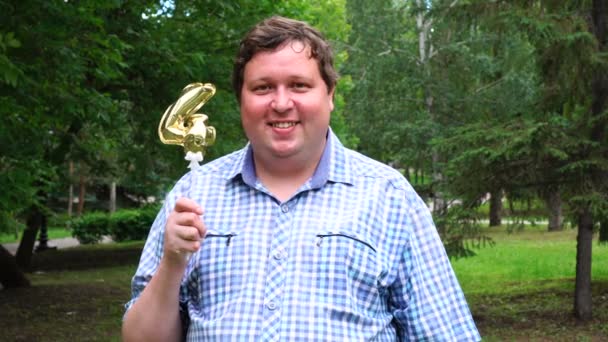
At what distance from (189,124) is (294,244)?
422 mm

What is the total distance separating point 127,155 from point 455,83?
13304mm

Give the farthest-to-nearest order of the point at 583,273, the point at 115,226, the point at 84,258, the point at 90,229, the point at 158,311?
the point at 115,226, the point at 90,229, the point at 84,258, the point at 583,273, the point at 158,311

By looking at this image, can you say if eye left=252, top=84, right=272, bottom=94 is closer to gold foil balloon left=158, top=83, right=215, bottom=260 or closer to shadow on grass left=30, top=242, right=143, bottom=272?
gold foil balloon left=158, top=83, right=215, bottom=260

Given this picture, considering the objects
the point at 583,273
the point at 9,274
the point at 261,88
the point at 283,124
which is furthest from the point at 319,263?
the point at 9,274

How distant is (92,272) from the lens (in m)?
18.9

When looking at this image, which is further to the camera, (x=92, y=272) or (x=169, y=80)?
(x=92, y=272)

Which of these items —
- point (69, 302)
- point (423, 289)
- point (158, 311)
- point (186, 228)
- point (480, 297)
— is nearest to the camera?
point (186, 228)

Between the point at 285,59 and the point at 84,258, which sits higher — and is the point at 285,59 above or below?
above

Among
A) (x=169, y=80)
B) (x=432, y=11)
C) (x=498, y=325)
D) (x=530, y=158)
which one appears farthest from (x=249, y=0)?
(x=498, y=325)

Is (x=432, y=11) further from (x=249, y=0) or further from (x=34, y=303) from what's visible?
(x=34, y=303)

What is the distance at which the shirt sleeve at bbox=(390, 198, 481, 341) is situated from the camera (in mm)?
2281

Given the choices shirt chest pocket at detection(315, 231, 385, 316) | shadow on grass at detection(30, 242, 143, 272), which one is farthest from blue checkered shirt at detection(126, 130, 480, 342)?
shadow on grass at detection(30, 242, 143, 272)

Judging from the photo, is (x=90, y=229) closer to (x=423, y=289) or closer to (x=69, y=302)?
(x=69, y=302)

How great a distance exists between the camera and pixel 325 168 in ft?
7.61
